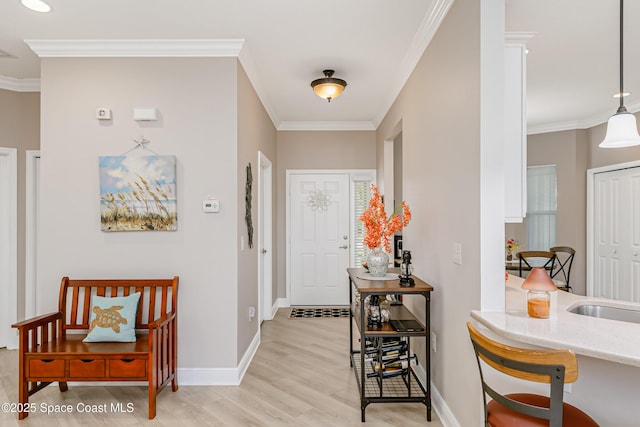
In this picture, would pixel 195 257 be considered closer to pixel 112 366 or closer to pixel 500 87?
pixel 112 366

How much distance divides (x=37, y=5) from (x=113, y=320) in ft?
7.10

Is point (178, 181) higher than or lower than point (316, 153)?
lower

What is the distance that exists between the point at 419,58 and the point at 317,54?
0.86m

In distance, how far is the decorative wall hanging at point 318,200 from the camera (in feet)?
18.5

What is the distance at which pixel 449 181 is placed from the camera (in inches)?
93.8

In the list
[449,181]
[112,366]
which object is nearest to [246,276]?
[112,366]

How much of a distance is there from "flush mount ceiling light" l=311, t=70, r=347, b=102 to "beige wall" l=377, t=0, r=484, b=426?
0.75 m

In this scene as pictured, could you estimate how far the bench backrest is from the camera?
9.46 feet

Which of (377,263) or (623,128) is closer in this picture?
(623,128)

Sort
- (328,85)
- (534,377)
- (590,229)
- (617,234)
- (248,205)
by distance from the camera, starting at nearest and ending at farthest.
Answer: (534,377), (248,205), (328,85), (617,234), (590,229)

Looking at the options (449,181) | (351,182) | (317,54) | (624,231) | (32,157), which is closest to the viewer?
(449,181)

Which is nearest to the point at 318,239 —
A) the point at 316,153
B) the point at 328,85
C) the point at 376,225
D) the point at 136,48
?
the point at 316,153

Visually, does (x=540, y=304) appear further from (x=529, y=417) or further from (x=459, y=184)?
(x=459, y=184)

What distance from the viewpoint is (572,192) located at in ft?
17.7
